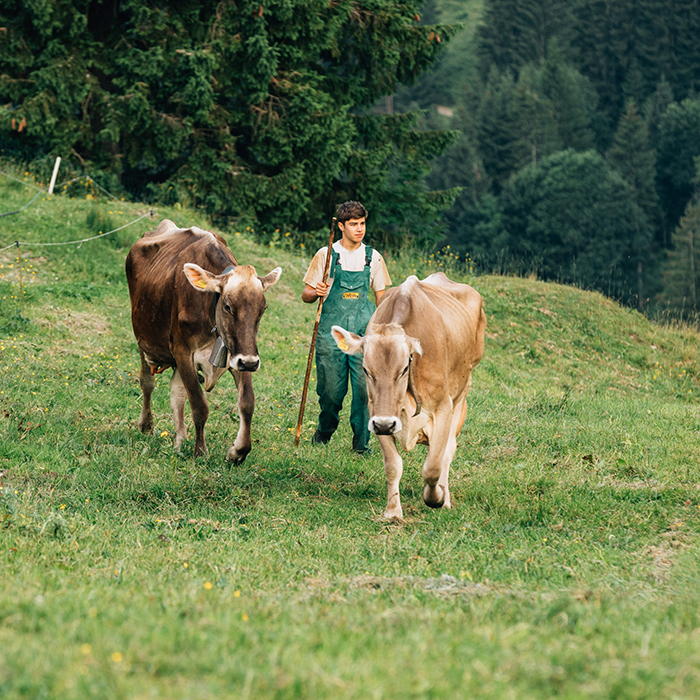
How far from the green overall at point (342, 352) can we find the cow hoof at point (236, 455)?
1351 mm

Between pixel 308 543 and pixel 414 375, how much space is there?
5.12ft

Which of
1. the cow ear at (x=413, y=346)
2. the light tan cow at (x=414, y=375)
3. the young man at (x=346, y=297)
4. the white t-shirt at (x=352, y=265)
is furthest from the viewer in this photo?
the white t-shirt at (x=352, y=265)

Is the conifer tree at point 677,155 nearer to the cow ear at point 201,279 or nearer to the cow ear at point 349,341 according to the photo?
the cow ear at point 201,279

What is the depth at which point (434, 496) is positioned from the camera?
6.71 meters

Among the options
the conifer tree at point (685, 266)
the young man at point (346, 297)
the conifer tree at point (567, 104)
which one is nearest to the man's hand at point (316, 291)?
the young man at point (346, 297)

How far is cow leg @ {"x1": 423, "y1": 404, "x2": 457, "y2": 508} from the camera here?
657cm

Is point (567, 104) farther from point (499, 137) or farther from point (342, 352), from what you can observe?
point (342, 352)

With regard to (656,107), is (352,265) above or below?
below

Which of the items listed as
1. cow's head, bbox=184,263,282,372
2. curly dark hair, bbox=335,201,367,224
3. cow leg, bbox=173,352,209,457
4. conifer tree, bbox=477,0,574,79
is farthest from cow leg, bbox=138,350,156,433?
conifer tree, bbox=477,0,574,79

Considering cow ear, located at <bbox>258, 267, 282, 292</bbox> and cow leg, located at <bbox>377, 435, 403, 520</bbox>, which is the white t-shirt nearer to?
cow ear, located at <bbox>258, 267, 282, 292</bbox>

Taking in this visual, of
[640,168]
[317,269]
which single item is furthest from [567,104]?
[317,269]

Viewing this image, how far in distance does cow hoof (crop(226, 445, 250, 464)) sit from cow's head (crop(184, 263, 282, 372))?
86 centimetres

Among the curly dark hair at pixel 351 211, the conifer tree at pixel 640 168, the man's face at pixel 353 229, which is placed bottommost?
the conifer tree at pixel 640 168

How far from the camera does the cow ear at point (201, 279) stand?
7.35m
